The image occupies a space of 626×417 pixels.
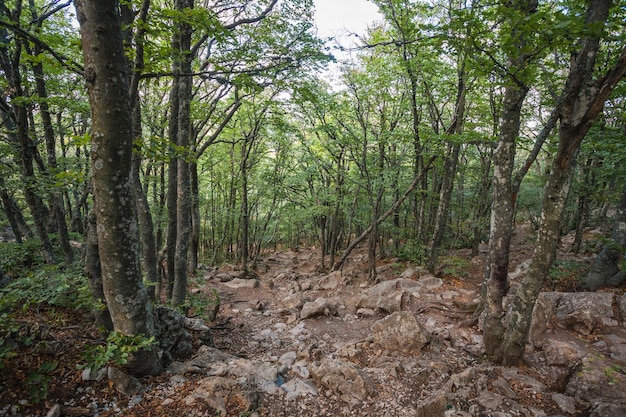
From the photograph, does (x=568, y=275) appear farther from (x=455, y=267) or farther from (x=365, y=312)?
(x=365, y=312)

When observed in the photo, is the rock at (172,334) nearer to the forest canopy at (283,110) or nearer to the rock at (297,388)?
the forest canopy at (283,110)

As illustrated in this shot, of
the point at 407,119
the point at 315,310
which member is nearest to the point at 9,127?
the point at 315,310

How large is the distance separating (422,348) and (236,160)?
48.9 feet

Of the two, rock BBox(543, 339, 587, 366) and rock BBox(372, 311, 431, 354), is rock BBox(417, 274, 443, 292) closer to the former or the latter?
rock BBox(372, 311, 431, 354)

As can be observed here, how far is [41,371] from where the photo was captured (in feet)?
9.10

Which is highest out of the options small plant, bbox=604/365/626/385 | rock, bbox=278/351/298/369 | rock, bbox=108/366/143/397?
rock, bbox=108/366/143/397

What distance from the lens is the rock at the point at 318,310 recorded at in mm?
8070

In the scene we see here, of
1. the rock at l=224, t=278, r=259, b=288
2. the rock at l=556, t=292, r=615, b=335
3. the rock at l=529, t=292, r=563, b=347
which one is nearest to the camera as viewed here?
the rock at l=529, t=292, r=563, b=347

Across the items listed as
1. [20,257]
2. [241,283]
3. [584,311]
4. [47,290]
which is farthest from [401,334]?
[20,257]

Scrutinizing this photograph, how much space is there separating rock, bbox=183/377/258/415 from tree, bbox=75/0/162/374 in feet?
2.83

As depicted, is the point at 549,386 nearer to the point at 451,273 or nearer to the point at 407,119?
the point at 451,273

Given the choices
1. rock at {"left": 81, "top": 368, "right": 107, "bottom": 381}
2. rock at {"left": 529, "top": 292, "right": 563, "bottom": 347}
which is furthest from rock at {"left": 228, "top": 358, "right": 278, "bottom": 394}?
rock at {"left": 529, "top": 292, "right": 563, "bottom": 347}

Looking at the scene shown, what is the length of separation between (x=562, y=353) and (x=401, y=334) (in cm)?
263

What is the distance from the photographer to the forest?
308 cm
